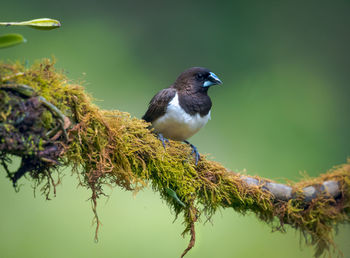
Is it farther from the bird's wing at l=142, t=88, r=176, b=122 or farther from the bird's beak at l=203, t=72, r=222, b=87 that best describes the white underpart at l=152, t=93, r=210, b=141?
the bird's beak at l=203, t=72, r=222, b=87

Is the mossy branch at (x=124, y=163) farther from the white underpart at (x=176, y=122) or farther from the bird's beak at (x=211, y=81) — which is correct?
the bird's beak at (x=211, y=81)

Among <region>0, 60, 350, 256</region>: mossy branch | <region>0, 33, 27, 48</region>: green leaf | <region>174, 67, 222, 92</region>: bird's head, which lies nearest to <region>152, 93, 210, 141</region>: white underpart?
<region>174, 67, 222, 92</region>: bird's head

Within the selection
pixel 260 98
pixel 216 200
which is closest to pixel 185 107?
pixel 216 200

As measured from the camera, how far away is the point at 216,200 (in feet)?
5.33

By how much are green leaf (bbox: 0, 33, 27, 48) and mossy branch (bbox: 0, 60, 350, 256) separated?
63 mm

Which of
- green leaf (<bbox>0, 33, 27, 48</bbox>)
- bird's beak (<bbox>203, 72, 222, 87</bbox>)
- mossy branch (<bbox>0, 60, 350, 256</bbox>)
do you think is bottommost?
mossy branch (<bbox>0, 60, 350, 256</bbox>)

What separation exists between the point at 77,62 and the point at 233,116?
58.1 inches

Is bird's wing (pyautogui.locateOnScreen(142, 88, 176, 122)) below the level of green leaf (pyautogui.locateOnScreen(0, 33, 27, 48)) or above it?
below

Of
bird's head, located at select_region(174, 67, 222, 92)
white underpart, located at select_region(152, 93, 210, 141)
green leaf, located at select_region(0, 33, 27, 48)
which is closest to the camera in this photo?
green leaf, located at select_region(0, 33, 27, 48)

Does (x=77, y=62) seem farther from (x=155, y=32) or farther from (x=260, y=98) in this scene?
(x=260, y=98)

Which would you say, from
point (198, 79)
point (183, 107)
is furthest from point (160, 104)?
point (198, 79)

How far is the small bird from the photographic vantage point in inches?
79.9

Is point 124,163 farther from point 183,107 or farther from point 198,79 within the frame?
point 198,79

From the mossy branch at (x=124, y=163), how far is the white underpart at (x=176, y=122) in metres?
0.36
